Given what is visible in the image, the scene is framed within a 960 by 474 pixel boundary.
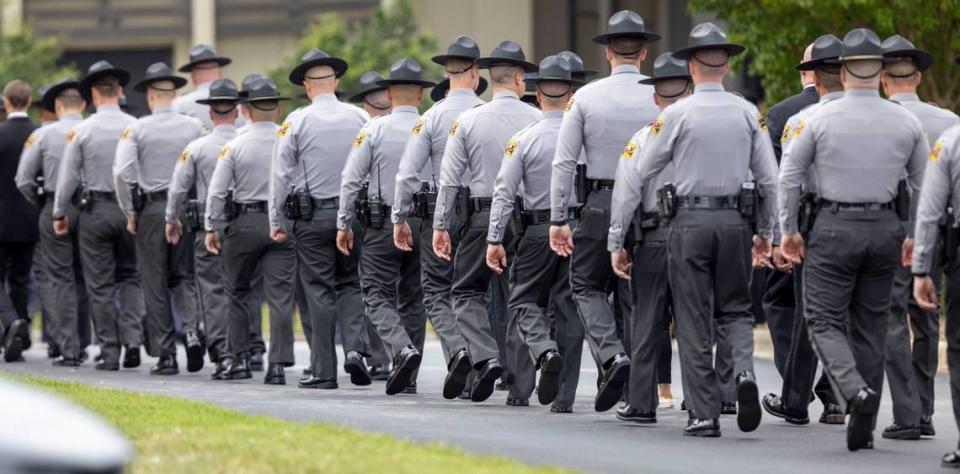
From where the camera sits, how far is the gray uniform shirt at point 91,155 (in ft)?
54.6

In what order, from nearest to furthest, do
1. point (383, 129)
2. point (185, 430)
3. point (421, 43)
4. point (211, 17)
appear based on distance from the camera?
point (185, 430)
point (383, 129)
point (421, 43)
point (211, 17)

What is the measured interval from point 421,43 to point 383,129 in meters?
19.5

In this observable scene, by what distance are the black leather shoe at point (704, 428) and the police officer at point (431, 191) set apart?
8.45 ft

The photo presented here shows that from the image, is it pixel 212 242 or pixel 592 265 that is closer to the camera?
pixel 592 265

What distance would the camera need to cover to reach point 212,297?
1596cm

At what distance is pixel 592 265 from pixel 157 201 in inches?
205

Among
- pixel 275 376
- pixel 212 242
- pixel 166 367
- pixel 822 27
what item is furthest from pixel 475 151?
pixel 822 27

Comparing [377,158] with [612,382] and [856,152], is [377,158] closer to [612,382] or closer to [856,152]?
[612,382]

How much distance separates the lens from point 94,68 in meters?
16.8

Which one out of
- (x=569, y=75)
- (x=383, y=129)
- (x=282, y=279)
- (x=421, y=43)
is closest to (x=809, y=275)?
(x=569, y=75)

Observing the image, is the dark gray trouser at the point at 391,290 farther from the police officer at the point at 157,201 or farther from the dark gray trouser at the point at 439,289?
the police officer at the point at 157,201

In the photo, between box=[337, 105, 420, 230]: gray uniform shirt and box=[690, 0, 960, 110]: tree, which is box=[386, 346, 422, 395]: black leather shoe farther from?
box=[690, 0, 960, 110]: tree

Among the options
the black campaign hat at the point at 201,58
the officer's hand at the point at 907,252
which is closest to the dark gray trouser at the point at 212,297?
the black campaign hat at the point at 201,58

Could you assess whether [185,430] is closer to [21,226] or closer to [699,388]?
[699,388]
